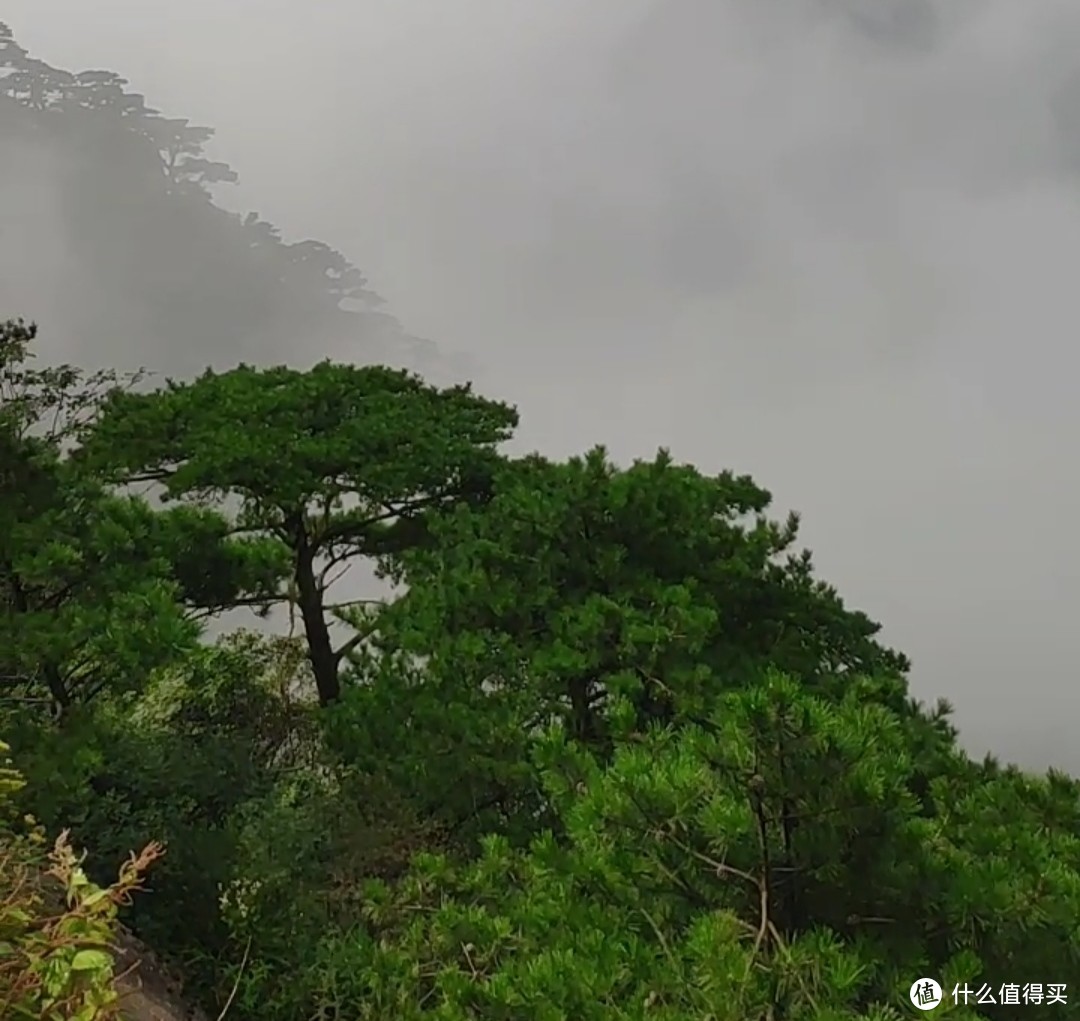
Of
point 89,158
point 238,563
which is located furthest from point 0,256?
point 238,563

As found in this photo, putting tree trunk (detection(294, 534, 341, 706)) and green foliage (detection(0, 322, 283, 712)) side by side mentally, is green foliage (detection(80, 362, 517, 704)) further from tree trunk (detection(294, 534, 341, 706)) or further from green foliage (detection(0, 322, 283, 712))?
green foliage (detection(0, 322, 283, 712))

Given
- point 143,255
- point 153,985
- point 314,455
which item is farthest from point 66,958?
point 143,255

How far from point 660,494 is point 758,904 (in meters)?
1.45

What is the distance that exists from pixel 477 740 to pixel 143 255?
11923 millimetres

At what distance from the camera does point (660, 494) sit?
8.55ft

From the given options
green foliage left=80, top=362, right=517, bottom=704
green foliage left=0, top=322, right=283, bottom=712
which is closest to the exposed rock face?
green foliage left=0, top=322, right=283, bottom=712

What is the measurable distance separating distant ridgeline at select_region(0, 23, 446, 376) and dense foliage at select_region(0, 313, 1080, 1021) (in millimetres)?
7994

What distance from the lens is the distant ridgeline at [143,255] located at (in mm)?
11789

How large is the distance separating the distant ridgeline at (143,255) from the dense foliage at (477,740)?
26.2 feet

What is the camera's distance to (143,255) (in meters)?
12.7

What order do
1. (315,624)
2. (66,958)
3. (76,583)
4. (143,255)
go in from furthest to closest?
(143,255) → (315,624) → (76,583) → (66,958)

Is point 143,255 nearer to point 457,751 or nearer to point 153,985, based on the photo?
point 153,985

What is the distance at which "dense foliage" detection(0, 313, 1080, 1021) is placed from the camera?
120 cm

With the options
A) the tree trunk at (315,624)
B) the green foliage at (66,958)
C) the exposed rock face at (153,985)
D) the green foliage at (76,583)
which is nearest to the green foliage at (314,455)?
the tree trunk at (315,624)
